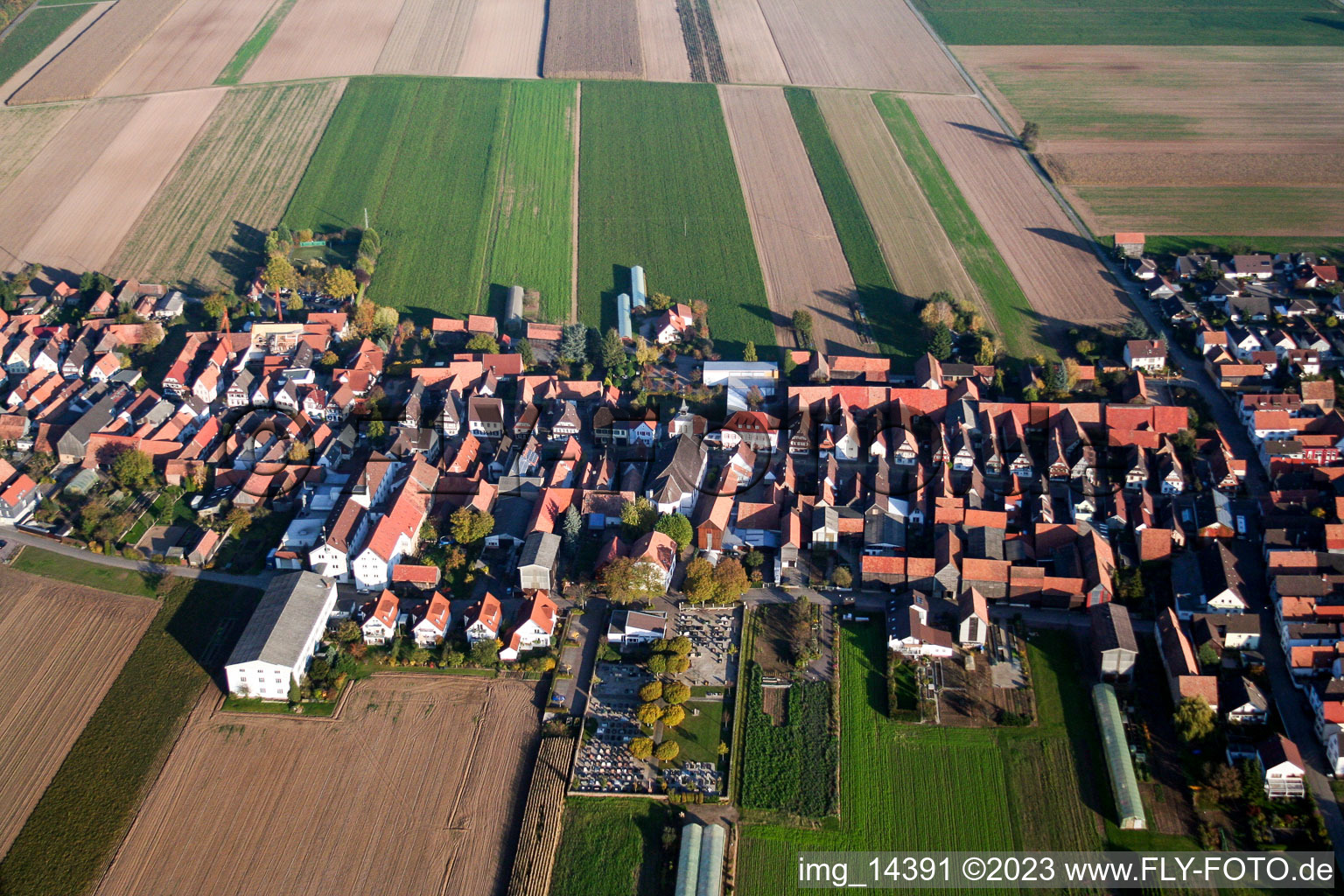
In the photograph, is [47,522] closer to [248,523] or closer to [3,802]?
[248,523]

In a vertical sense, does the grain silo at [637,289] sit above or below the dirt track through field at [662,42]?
below

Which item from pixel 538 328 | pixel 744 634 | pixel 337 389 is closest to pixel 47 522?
pixel 337 389

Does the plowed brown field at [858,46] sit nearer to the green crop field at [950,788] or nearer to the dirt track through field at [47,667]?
the green crop field at [950,788]

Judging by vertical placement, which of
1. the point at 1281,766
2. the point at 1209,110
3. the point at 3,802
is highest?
the point at 1209,110

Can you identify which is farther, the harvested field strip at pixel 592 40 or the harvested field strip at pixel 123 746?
the harvested field strip at pixel 592 40

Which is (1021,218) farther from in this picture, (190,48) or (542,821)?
(190,48)

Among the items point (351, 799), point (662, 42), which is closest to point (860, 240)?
point (662, 42)

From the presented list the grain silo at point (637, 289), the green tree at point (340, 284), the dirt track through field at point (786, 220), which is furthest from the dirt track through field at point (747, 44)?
the green tree at point (340, 284)

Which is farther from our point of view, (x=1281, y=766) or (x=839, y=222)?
(x=839, y=222)
